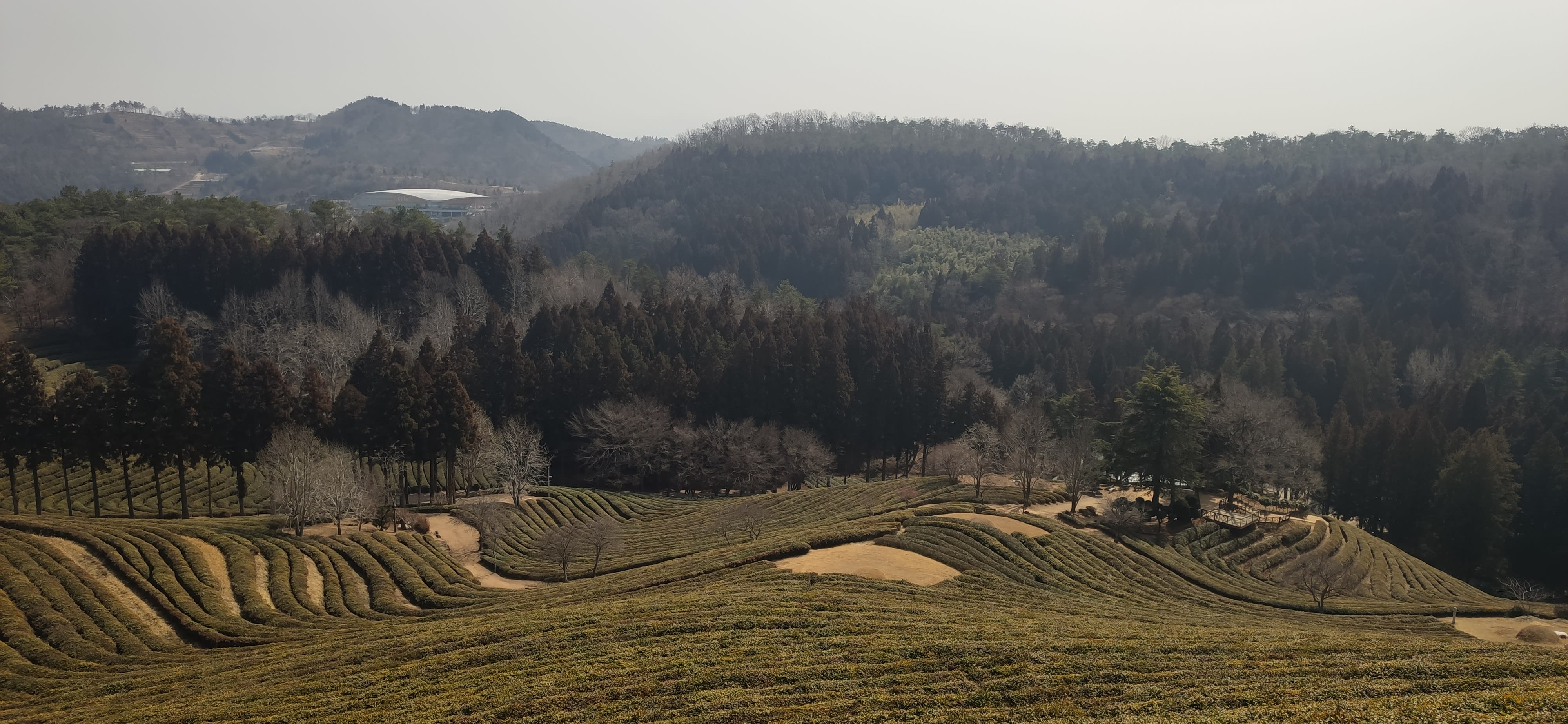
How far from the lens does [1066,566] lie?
116ft

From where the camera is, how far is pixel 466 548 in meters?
40.9

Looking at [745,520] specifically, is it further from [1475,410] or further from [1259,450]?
[1475,410]

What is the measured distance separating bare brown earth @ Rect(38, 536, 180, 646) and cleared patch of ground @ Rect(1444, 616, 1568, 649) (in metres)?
41.0

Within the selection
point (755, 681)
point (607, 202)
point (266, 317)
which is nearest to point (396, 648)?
point (755, 681)

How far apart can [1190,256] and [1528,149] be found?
73.0 meters

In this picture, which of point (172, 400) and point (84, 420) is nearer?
point (84, 420)

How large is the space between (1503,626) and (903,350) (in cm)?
4615

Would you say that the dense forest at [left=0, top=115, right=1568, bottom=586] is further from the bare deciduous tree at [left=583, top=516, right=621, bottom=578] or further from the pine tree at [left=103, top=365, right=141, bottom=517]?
the bare deciduous tree at [left=583, top=516, right=621, bottom=578]

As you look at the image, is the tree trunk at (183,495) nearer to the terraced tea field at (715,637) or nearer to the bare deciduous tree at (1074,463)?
the terraced tea field at (715,637)

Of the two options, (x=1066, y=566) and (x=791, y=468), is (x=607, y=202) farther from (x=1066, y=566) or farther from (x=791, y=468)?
(x=1066, y=566)

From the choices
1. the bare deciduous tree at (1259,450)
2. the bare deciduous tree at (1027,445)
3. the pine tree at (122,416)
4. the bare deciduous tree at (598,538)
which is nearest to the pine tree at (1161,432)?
the bare deciduous tree at (1259,450)

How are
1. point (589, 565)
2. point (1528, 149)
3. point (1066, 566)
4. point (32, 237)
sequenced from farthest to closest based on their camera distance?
1. point (1528, 149)
2. point (32, 237)
3. point (589, 565)
4. point (1066, 566)

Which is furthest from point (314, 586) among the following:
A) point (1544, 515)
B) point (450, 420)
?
point (1544, 515)

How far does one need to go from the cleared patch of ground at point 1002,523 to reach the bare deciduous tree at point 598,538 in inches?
557
